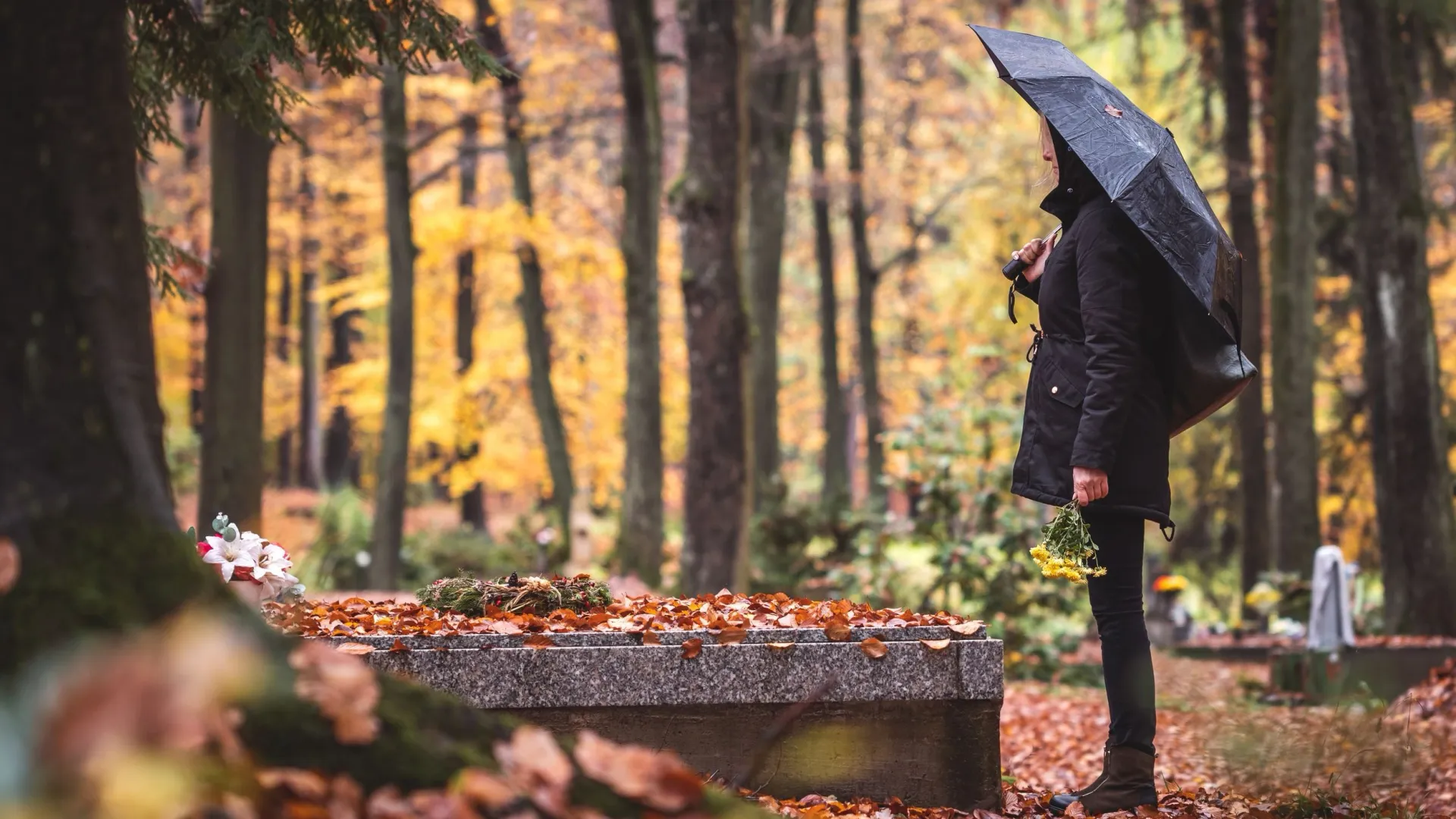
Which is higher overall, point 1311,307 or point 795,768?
point 1311,307

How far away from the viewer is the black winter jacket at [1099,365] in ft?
15.4

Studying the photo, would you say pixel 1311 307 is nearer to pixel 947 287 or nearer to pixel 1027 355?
pixel 1027 355

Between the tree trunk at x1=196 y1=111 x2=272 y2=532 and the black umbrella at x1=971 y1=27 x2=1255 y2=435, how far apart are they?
8.27m

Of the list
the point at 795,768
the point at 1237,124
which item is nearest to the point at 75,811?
the point at 795,768

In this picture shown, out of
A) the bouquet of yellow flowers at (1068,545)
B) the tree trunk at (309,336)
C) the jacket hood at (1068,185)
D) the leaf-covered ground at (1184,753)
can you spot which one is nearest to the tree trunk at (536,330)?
the tree trunk at (309,336)

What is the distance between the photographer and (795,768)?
4.79 metres

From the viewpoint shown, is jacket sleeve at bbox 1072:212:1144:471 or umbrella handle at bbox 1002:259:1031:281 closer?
jacket sleeve at bbox 1072:212:1144:471

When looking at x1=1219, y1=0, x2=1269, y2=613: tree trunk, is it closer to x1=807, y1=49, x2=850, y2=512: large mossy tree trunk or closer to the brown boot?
x1=807, y1=49, x2=850, y2=512: large mossy tree trunk

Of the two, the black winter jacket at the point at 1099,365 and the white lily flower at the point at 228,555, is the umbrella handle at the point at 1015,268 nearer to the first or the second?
the black winter jacket at the point at 1099,365

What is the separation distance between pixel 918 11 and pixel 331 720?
1000 inches

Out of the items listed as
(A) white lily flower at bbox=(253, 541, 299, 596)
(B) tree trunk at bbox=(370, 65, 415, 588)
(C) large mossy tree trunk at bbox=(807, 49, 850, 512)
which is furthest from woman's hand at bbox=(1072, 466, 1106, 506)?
(C) large mossy tree trunk at bbox=(807, 49, 850, 512)

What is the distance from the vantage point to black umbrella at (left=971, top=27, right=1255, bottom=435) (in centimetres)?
473

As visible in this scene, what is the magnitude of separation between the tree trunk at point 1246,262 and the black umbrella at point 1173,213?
11.6 metres

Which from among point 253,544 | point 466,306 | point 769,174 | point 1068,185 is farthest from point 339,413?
point 1068,185
